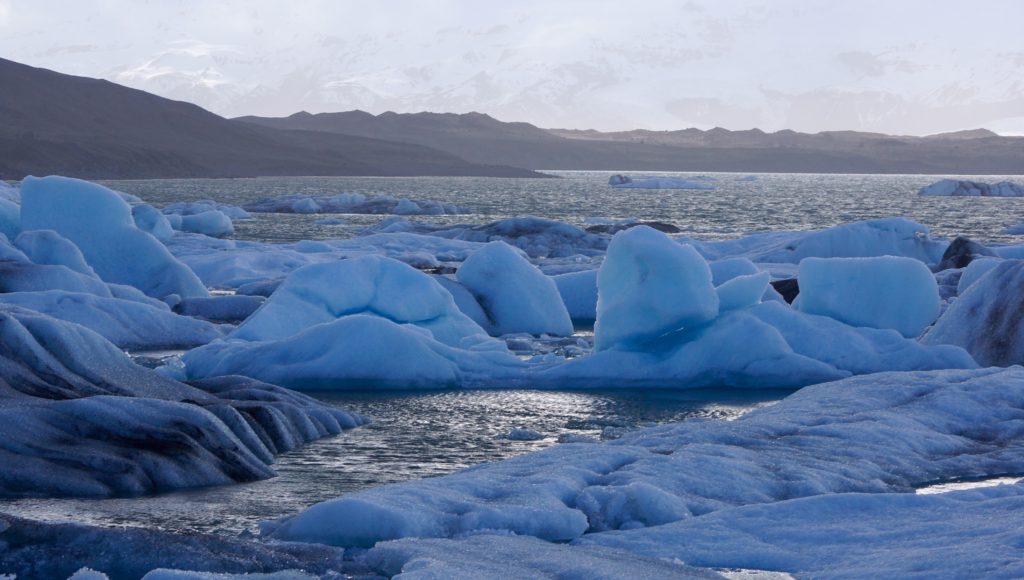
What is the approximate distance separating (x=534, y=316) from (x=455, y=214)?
37.3 meters

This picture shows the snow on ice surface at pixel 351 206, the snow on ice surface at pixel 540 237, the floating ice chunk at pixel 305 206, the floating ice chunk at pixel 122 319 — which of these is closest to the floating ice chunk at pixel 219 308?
the floating ice chunk at pixel 122 319

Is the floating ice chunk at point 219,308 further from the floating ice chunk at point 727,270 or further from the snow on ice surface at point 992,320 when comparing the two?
the snow on ice surface at point 992,320

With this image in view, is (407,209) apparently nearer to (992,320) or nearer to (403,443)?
(992,320)

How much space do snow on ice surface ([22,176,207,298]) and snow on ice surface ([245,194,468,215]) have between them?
34.0 metres

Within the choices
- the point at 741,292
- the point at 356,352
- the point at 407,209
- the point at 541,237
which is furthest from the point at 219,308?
the point at 407,209

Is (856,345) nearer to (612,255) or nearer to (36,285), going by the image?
(612,255)

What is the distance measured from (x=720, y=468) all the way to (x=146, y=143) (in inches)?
5013

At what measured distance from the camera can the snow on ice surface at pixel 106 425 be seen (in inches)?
314

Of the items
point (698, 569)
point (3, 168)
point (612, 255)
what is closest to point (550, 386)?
point (612, 255)

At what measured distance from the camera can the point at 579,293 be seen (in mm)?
19531

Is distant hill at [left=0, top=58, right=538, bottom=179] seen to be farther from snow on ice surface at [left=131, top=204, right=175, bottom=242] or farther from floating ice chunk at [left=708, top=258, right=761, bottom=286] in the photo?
floating ice chunk at [left=708, top=258, right=761, bottom=286]

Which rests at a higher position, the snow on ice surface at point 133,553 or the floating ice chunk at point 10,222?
the floating ice chunk at point 10,222

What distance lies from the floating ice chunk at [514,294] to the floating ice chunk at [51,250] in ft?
17.6

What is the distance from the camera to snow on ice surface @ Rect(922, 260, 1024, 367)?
1310 centimetres
